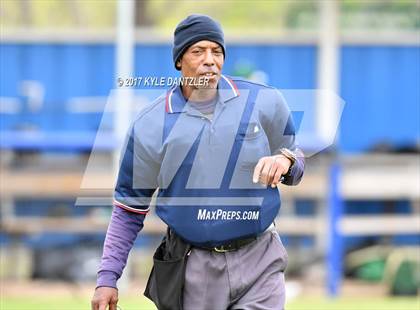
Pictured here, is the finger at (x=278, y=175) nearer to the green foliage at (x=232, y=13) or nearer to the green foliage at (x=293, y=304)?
the green foliage at (x=293, y=304)

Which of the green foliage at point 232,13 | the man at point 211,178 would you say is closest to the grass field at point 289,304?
the green foliage at point 232,13

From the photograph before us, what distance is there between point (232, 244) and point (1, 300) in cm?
731

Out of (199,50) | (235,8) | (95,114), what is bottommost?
(199,50)

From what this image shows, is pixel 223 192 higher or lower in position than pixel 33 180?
lower

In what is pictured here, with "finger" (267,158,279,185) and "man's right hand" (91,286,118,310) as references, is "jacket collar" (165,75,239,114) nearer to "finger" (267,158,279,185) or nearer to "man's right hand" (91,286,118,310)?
"finger" (267,158,279,185)

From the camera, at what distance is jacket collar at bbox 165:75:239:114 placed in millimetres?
5270

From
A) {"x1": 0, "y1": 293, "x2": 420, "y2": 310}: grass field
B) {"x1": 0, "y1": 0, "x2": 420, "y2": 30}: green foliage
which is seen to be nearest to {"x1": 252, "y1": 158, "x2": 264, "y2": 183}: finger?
{"x1": 0, "y1": 293, "x2": 420, "y2": 310}: grass field

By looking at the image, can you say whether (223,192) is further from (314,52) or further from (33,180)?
(314,52)

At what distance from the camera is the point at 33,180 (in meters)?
13.9

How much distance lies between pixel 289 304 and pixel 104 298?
22.0 feet

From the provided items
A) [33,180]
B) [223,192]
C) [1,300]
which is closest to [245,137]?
[223,192]

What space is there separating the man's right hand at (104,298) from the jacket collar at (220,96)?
918mm

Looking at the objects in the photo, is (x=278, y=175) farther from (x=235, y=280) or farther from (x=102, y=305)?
(x=102, y=305)

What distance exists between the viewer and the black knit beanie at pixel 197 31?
533cm
